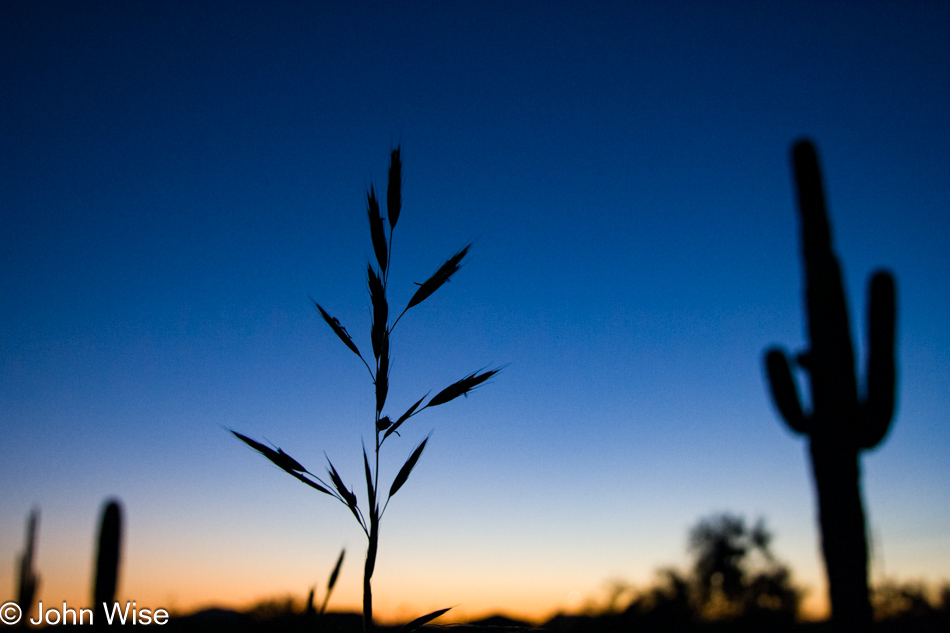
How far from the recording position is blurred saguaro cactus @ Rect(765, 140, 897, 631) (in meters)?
7.75

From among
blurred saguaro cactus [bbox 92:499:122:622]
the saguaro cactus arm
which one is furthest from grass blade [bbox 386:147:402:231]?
the saguaro cactus arm

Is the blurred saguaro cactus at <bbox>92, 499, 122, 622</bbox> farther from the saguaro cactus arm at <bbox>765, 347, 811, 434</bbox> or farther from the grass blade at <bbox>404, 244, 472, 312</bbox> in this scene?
the saguaro cactus arm at <bbox>765, 347, 811, 434</bbox>

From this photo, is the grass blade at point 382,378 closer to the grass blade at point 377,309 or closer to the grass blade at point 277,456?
the grass blade at point 377,309

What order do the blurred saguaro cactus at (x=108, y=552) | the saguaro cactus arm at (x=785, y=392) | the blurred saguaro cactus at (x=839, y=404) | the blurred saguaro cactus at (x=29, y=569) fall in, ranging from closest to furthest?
the blurred saguaro cactus at (x=108, y=552)
the blurred saguaro cactus at (x=839, y=404)
the saguaro cactus arm at (x=785, y=392)
the blurred saguaro cactus at (x=29, y=569)

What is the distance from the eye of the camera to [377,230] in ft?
7.34

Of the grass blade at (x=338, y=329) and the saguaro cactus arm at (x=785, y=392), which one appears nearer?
the grass blade at (x=338, y=329)

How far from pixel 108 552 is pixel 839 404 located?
30.4ft

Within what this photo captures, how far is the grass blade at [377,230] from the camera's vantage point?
87.2 inches

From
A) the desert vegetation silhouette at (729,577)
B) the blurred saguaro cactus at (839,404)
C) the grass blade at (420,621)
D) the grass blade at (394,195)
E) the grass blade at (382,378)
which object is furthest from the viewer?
the desert vegetation silhouette at (729,577)

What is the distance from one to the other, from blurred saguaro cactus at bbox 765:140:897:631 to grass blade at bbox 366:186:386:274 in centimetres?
816

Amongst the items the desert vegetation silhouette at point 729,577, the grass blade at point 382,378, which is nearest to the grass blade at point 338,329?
the grass blade at point 382,378

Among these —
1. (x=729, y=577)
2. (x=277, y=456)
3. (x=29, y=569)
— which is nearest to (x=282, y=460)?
(x=277, y=456)

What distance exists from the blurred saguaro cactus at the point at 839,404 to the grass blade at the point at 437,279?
7969 millimetres

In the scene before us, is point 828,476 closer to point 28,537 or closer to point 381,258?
point 381,258
